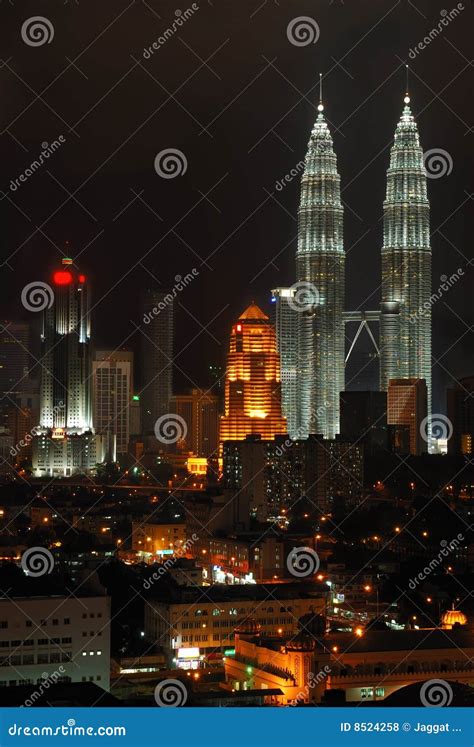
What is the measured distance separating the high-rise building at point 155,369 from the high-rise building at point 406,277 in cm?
301

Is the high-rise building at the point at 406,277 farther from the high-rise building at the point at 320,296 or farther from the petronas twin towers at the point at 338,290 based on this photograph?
the high-rise building at the point at 320,296

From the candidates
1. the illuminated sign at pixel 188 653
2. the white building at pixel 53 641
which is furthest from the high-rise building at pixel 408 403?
the white building at pixel 53 641

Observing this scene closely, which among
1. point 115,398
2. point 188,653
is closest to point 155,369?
point 115,398

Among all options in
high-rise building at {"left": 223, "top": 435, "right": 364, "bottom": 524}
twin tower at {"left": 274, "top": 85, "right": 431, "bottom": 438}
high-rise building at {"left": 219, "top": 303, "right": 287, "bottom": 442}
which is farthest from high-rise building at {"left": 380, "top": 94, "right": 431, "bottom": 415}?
high-rise building at {"left": 223, "top": 435, "right": 364, "bottom": 524}

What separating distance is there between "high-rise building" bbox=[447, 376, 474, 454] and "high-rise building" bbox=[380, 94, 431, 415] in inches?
20.9

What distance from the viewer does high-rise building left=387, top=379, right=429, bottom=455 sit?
16688mm

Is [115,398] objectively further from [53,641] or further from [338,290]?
[53,641]

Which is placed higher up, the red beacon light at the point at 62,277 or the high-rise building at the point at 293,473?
the red beacon light at the point at 62,277

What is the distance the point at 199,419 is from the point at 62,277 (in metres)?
3.00

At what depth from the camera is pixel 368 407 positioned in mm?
16578

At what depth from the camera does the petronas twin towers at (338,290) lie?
17.3 m

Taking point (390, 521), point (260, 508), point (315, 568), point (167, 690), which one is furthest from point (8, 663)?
point (260, 508)

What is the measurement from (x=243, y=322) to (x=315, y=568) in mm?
7385

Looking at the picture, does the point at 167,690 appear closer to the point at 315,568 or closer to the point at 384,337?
the point at 315,568
